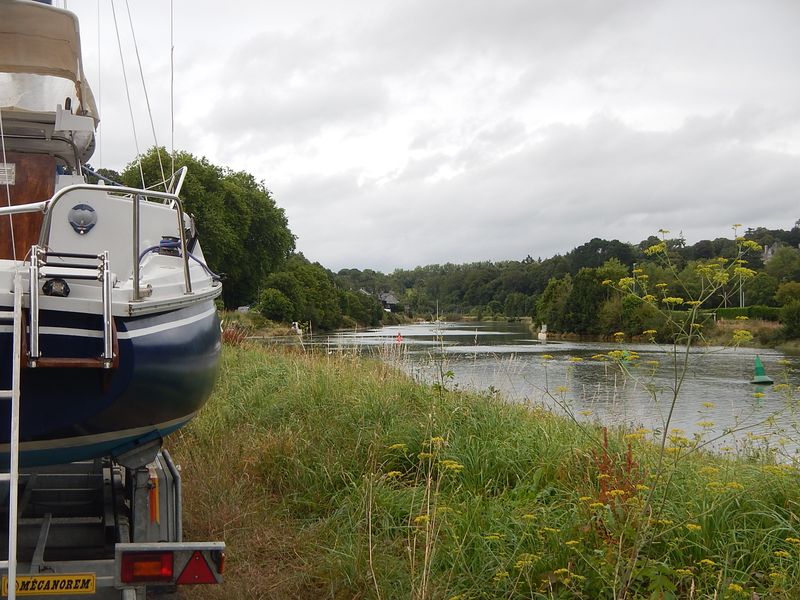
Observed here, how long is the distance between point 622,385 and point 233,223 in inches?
1272

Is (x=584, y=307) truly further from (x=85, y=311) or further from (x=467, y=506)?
(x=85, y=311)

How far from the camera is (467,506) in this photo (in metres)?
4.55

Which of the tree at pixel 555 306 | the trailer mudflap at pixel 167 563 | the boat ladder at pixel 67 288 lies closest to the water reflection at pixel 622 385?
the trailer mudflap at pixel 167 563

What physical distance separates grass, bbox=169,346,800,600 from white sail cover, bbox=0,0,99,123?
2.90m

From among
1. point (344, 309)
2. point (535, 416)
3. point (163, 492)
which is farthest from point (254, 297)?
point (163, 492)

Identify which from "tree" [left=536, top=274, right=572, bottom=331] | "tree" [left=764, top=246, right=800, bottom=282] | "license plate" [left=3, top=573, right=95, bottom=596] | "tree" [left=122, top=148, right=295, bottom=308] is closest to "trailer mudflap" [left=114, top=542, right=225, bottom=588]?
"license plate" [left=3, top=573, right=95, bottom=596]

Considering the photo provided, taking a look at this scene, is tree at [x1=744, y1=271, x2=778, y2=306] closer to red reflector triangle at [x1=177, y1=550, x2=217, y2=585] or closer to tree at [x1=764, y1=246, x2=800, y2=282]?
red reflector triangle at [x1=177, y1=550, x2=217, y2=585]

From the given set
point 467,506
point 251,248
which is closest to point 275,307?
point 251,248

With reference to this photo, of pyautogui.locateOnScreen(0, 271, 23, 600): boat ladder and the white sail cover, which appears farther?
the white sail cover

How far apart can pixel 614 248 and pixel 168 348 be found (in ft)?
231

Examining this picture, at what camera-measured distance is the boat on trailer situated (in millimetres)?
2947

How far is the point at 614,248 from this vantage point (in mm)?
70438

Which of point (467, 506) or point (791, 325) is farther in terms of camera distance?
point (791, 325)

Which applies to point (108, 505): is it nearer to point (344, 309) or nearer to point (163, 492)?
point (163, 492)
